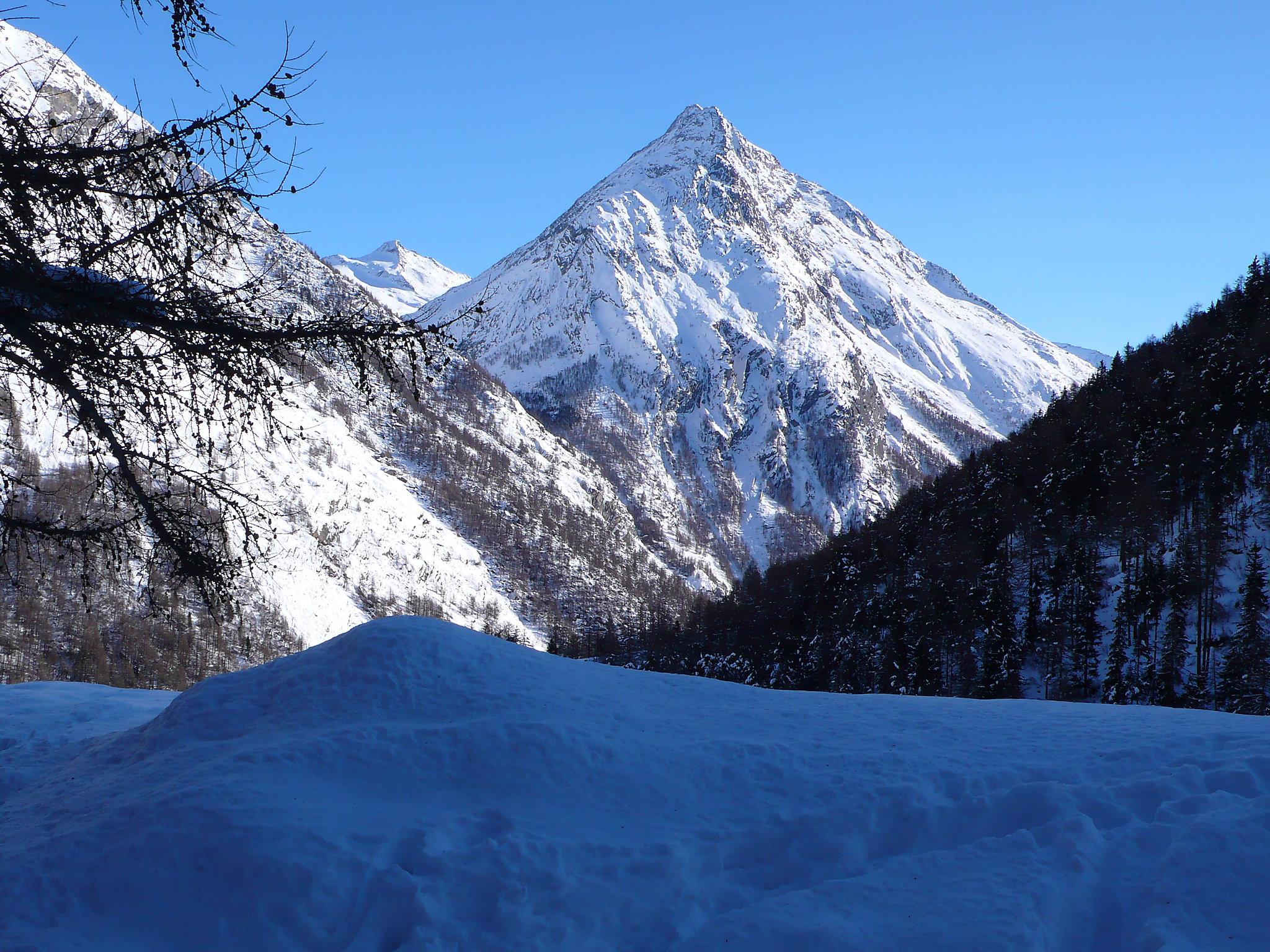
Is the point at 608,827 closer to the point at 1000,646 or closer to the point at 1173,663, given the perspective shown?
the point at 1173,663

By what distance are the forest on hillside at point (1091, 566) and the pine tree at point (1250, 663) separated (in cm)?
10

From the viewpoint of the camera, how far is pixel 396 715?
868 cm

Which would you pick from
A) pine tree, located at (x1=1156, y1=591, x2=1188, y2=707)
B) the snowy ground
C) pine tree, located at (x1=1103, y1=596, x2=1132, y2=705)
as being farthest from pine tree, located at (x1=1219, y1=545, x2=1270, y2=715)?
the snowy ground

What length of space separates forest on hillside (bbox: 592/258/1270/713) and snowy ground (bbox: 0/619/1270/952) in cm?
5070

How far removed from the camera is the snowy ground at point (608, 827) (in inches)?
218

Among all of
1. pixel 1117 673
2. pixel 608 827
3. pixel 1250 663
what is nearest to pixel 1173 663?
pixel 1117 673

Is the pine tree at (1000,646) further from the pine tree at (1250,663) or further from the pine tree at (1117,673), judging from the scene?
the pine tree at (1250,663)

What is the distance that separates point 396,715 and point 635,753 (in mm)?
2738

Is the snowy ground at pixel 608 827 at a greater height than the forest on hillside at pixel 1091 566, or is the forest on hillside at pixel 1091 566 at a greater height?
the forest on hillside at pixel 1091 566

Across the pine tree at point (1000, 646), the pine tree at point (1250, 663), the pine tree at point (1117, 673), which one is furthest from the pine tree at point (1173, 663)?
the pine tree at point (1000, 646)

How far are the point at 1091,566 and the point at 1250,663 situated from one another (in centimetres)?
1499

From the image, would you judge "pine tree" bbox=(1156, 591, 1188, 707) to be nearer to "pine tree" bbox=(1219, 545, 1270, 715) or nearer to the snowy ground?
"pine tree" bbox=(1219, 545, 1270, 715)

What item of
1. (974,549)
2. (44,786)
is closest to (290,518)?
(974,549)

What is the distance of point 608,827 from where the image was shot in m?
6.81
